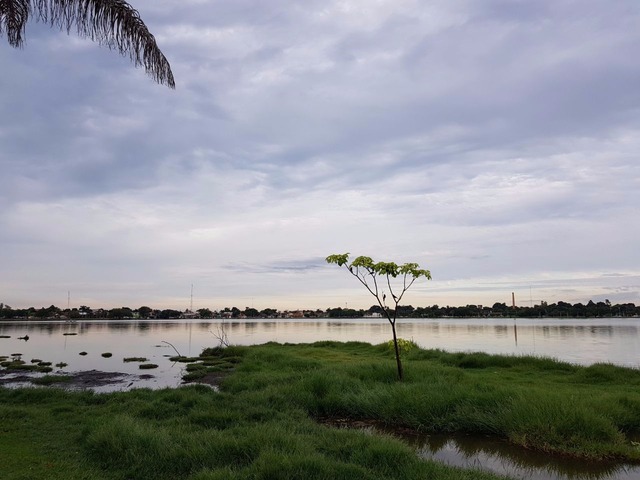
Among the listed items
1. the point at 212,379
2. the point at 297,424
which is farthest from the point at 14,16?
the point at 212,379

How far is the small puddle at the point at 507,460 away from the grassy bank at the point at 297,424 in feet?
1.17

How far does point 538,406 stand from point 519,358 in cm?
1218

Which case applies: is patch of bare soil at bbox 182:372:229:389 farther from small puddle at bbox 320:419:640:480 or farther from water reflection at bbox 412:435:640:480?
water reflection at bbox 412:435:640:480

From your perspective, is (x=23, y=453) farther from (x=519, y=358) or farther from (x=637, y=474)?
(x=519, y=358)

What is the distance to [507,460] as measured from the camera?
910 centimetres

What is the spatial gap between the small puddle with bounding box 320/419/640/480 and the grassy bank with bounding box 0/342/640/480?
355 millimetres

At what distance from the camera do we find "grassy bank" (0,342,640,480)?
23.7 feet

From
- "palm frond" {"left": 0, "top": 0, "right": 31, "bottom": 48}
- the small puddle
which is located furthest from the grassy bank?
"palm frond" {"left": 0, "top": 0, "right": 31, "bottom": 48}

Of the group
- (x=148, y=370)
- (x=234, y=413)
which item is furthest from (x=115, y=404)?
(x=148, y=370)

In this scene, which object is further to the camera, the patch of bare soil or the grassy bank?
the patch of bare soil

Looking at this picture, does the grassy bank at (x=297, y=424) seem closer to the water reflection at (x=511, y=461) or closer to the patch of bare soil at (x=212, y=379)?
the water reflection at (x=511, y=461)

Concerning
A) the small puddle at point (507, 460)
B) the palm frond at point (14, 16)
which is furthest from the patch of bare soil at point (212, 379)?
the palm frond at point (14, 16)

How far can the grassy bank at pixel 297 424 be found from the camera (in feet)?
23.7

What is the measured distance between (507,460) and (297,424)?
170 inches
